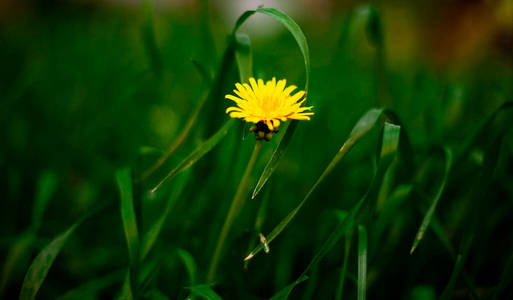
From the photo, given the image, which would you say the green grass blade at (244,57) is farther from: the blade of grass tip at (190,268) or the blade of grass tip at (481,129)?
the blade of grass tip at (481,129)

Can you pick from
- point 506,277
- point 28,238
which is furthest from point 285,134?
point 28,238

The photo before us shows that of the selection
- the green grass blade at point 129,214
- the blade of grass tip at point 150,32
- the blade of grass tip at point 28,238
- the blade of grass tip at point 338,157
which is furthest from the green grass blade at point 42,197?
the blade of grass tip at point 338,157

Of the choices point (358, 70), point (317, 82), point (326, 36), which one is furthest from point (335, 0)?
point (317, 82)

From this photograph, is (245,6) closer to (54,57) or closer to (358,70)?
(358,70)

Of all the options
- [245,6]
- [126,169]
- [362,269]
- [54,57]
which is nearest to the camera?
[362,269]

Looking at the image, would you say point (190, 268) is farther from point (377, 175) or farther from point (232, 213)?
point (377, 175)

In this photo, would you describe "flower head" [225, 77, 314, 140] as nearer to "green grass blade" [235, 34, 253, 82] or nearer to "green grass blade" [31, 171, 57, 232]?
"green grass blade" [235, 34, 253, 82]
